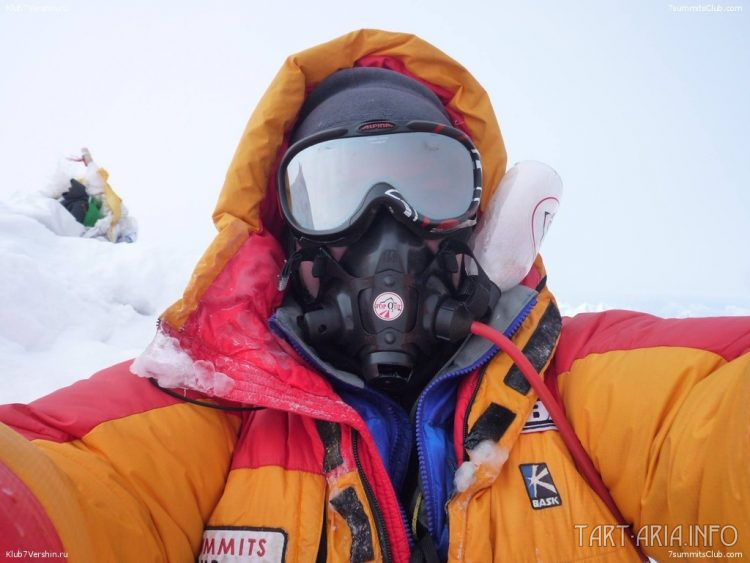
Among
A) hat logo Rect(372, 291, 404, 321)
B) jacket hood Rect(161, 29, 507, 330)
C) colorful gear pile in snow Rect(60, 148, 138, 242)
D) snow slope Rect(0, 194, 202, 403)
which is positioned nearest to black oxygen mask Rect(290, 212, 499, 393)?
hat logo Rect(372, 291, 404, 321)

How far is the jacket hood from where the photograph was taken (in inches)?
65.5

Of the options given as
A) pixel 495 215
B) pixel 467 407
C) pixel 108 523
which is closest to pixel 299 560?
pixel 108 523

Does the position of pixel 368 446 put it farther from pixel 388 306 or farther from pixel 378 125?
pixel 378 125

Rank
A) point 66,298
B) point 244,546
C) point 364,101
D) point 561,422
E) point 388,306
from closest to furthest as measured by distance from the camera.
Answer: point 244,546 < point 561,422 < point 388,306 < point 364,101 < point 66,298

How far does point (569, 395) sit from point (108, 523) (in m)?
1.04

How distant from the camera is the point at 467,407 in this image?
1184 mm

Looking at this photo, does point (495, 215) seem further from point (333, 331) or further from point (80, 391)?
point (80, 391)

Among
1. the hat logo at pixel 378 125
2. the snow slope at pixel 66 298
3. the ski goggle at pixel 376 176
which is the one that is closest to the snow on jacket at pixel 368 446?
the ski goggle at pixel 376 176

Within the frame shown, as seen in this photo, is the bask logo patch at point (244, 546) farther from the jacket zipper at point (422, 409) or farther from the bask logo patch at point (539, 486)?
the bask logo patch at point (539, 486)

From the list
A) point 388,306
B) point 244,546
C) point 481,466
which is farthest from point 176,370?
point 481,466

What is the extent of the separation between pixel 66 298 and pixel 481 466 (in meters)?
4.17

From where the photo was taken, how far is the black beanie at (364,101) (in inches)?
64.2

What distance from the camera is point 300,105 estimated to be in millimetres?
1804

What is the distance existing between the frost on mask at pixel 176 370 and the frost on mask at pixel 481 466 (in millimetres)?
603
